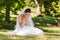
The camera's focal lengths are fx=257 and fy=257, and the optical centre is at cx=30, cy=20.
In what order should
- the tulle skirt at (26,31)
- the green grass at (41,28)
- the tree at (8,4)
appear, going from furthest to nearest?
the tree at (8,4) < the tulle skirt at (26,31) < the green grass at (41,28)

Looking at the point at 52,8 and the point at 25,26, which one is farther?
the point at 52,8

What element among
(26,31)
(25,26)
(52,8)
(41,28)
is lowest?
(41,28)

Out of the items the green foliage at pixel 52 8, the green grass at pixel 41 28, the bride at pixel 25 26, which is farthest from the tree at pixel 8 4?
the green foliage at pixel 52 8

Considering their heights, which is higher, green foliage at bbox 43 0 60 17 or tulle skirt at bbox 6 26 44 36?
green foliage at bbox 43 0 60 17

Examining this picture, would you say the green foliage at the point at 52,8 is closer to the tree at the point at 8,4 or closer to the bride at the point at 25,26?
the tree at the point at 8,4

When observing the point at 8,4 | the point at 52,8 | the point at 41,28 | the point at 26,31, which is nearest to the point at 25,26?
the point at 26,31

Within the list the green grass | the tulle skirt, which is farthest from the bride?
the green grass

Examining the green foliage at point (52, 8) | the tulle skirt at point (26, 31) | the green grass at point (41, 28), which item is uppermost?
the green foliage at point (52, 8)

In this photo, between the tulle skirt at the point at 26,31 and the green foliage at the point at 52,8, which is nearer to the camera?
the tulle skirt at the point at 26,31

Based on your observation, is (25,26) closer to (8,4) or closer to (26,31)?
(26,31)

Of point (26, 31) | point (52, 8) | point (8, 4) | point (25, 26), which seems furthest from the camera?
point (52, 8)

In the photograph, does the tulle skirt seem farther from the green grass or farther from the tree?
the tree

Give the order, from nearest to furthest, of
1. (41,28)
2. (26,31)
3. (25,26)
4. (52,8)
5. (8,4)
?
1. (26,31)
2. (25,26)
3. (8,4)
4. (41,28)
5. (52,8)

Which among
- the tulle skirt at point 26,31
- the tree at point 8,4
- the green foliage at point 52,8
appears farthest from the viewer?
the green foliage at point 52,8
